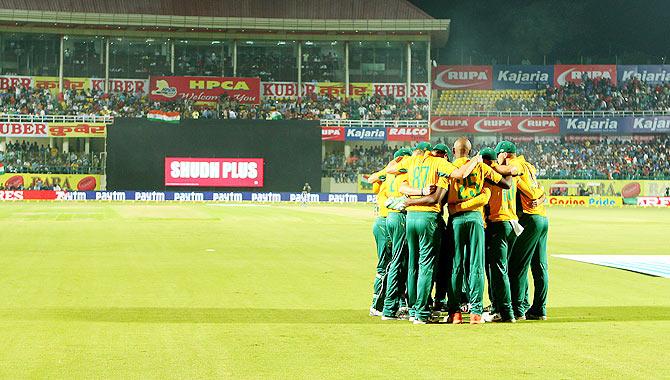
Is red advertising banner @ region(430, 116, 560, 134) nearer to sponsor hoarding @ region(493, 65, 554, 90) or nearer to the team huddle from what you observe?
sponsor hoarding @ region(493, 65, 554, 90)

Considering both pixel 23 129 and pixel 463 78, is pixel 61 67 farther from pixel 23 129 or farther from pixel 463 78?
pixel 463 78

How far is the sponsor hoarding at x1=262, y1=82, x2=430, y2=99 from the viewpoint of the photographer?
77250 mm

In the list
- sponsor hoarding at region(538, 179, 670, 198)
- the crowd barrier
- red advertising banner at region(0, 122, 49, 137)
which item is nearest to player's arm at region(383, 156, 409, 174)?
the crowd barrier

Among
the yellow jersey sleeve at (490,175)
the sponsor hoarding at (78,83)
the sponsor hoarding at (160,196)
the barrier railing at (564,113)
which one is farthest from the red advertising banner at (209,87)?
the yellow jersey sleeve at (490,175)

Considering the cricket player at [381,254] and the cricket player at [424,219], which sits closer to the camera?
the cricket player at [424,219]

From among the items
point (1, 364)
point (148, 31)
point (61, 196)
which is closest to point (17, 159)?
point (61, 196)

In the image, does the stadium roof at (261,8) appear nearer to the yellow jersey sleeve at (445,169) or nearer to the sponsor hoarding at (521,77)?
the sponsor hoarding at (521,77)

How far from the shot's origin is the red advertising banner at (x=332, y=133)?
6919cm

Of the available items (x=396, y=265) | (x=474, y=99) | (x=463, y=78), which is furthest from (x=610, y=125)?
(x=396, y=265)

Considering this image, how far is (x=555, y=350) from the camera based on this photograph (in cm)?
974

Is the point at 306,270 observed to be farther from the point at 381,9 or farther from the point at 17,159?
the point at 381,9

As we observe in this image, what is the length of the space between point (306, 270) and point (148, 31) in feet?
197

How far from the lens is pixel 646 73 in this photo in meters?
81.9

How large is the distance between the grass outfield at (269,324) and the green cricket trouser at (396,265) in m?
0.38
